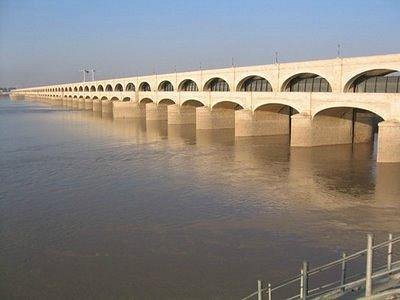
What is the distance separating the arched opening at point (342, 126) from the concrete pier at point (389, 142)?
6571mm

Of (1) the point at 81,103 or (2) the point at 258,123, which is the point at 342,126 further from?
(1) the point at 81,103

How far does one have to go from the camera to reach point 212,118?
45.8 m

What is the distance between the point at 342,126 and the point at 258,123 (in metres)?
8.20

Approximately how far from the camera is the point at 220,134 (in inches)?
1690

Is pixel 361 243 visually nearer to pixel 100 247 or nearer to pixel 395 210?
pixel 395 210

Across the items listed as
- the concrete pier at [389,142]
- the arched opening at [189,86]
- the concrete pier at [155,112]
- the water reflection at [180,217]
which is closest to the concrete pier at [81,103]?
the concrete pier at [155,112]

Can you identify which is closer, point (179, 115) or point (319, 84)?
point (319, 84)

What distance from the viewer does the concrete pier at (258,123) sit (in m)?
39.1

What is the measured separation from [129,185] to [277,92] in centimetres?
1781

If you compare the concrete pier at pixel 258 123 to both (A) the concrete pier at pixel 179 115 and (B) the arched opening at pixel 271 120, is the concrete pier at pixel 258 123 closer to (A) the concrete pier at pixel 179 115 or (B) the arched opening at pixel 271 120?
(B) the arched opening at pixel 271 120

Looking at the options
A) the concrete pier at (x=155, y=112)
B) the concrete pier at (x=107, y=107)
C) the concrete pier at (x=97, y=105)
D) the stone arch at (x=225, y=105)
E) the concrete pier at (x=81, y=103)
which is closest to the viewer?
the stone arch at (x=225, y=105)

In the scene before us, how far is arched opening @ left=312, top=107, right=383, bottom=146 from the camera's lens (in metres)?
32.2

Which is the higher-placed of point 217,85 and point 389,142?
point 217,85

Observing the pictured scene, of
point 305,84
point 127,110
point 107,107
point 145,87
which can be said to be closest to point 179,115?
point 127,110
